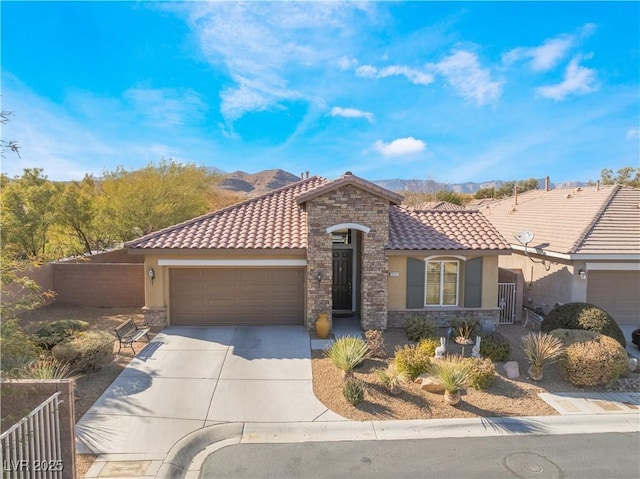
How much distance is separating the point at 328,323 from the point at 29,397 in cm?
866

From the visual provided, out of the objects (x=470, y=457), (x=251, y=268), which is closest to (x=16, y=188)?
(x=251, y=268)

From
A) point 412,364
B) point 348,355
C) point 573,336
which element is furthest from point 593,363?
point 348,355

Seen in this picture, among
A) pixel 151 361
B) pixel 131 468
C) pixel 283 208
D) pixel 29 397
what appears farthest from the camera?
pixel 283 208

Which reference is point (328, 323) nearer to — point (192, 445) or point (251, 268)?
point (251, 268)

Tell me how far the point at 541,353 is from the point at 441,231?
6164 millimetres

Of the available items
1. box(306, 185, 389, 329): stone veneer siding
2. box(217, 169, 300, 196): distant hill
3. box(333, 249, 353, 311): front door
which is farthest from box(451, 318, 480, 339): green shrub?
box(217, 169, 300, 196): distant hill

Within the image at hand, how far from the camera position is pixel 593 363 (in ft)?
31.8

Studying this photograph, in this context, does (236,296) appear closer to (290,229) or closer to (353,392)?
(290,229)

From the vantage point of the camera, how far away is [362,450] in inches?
286

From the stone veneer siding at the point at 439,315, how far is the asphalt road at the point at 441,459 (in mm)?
6606

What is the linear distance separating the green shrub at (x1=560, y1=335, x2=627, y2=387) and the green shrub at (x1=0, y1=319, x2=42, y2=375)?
459 inches

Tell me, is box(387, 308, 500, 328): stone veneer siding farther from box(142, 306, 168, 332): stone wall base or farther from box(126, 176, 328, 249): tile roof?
box(142, 306, 168, 332): stone wall base

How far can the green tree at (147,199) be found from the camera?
21.9 meters

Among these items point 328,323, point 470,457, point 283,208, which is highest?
point 283,208
